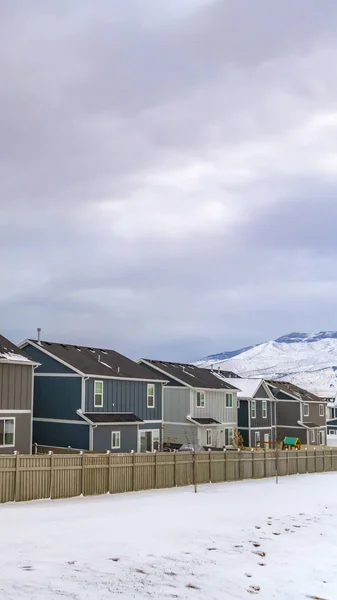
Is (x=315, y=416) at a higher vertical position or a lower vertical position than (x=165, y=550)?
higher

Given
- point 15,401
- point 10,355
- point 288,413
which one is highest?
point 10,355

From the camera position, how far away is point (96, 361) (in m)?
43.8

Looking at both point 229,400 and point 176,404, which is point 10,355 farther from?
point 229,400

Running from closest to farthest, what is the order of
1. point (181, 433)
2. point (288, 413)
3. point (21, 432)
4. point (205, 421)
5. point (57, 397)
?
point (21, 432) → point (57, 397) → point (181, 433) → point (205, 421) → point (288, 413)

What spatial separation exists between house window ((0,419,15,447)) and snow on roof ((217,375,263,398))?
31695 mm

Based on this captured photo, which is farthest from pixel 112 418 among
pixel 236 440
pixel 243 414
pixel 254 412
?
pixel 254 412

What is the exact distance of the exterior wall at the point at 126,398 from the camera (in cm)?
4009

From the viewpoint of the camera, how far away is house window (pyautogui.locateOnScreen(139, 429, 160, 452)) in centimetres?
4412

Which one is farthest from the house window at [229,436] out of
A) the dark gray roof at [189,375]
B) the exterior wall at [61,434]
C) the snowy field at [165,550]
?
the snowy field at [165,550]

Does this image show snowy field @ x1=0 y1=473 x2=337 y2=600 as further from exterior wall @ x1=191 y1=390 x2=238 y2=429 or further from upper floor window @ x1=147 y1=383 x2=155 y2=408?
exterior wall @ x1=191 y1=390 x2=238 y2=429

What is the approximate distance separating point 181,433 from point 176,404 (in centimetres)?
247

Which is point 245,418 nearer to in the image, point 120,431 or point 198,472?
point 120,431

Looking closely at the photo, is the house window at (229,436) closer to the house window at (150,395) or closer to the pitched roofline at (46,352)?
the house window at (150,395)

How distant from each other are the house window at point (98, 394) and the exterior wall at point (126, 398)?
0.26 meters
